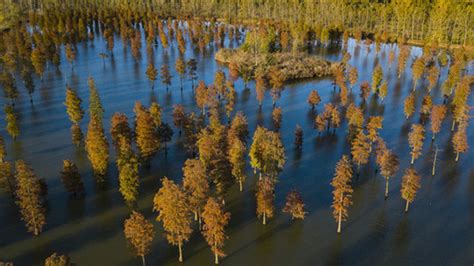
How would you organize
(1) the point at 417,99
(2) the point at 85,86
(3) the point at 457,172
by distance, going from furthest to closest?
(2) the point at 85,86 → (1) the point at 417,99 → (3) the point at 457,172

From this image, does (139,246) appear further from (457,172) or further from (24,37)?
(24,37)

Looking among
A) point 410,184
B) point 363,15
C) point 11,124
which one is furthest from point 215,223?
point 363,15

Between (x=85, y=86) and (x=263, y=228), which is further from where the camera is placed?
(x=85, y=86)

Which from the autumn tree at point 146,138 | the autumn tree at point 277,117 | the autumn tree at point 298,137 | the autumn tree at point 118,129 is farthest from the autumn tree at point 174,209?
the autumn tree at point 277,117

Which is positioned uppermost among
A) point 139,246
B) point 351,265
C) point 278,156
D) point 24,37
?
point 24,37

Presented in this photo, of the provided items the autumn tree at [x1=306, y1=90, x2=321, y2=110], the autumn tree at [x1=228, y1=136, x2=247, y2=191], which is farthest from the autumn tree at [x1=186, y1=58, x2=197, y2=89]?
the autumn tree at [x1=228, y1=136, x2=247, y2=191]

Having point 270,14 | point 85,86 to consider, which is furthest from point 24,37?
point 270,14

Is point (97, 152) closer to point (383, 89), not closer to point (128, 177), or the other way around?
point (128, 177)

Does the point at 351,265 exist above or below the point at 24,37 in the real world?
below
